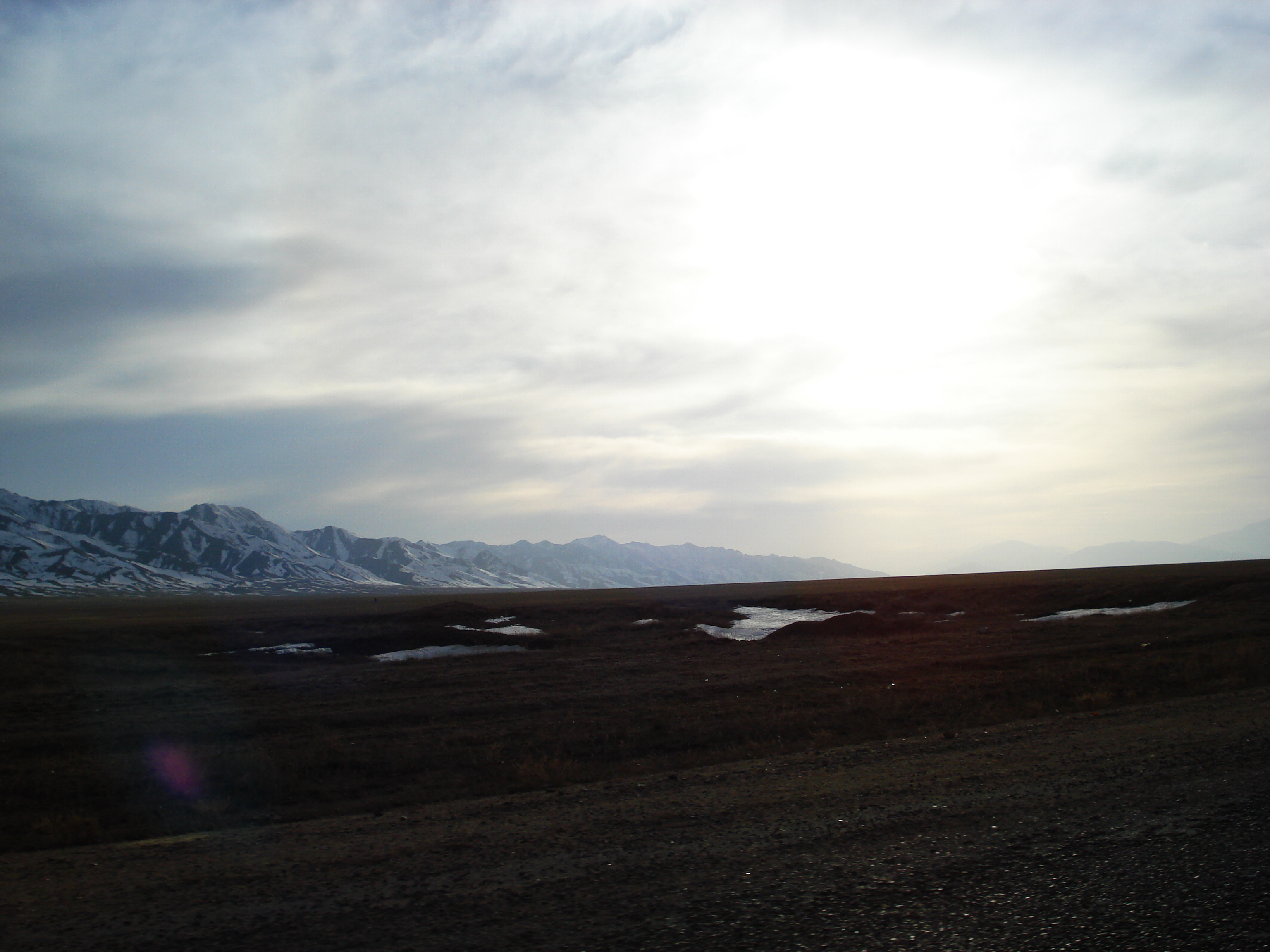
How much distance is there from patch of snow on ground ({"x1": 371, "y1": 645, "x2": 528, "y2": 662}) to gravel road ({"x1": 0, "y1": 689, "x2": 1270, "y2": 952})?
31521 mm

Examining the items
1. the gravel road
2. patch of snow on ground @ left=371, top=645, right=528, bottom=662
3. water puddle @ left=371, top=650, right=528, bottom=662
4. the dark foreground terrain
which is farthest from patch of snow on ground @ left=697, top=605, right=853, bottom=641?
the gravel road

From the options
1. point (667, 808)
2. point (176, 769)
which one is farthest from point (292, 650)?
point (667, 808)

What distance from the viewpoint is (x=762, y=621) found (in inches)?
2589

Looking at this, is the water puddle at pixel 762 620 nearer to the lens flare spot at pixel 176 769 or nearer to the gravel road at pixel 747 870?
the lens flare spot at pixel 176 769

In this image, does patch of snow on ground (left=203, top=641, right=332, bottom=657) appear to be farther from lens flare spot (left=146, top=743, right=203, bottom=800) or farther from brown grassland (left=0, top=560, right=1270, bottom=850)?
lens flare spot (left=146, top=743, right=203, bottom=800)

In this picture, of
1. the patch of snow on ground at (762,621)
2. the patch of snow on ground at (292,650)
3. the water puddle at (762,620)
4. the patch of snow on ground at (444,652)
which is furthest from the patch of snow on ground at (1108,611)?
the patch of snow on ground at (292,650)

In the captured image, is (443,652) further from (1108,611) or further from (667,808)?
(1108,611)

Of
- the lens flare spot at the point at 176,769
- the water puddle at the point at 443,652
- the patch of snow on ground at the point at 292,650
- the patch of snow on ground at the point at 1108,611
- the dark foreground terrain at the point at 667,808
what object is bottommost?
the patch of snow on ground at the point at 292,650

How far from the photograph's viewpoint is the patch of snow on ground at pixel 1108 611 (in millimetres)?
49594

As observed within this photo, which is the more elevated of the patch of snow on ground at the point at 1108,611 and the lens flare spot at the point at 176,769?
the lens flare spot at the point at 176,769

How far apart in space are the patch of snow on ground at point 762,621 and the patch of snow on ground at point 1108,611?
1159 centimetres

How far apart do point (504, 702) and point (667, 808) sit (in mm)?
14829

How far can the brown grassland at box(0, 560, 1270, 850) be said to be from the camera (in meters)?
13.9

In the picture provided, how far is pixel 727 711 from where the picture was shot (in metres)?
20.0
